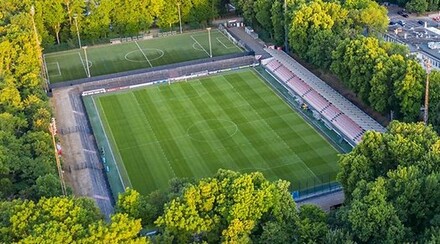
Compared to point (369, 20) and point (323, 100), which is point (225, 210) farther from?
point (369, 20)

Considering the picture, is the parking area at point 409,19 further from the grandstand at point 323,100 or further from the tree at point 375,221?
the tree at point 375,221

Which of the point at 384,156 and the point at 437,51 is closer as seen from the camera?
the point at 384,156

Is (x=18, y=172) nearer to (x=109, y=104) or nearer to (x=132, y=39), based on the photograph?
(x=109, y=104)

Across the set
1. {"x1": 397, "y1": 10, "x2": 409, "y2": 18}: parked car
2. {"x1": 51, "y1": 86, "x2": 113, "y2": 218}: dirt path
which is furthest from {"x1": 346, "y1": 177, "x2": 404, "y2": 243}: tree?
{"x1": 397, "y1": 10, "x2": 409, "y2": 18}: parked car

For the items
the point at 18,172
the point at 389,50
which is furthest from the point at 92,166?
the point at 389,50

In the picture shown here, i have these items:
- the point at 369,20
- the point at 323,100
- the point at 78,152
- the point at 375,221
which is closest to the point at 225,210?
the point at 375,221

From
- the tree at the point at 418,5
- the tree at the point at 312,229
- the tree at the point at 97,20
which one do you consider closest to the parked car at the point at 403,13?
the tree at the point at 418,5
